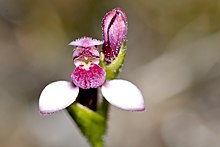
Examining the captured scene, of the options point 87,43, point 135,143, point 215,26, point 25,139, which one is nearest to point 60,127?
point 25,139

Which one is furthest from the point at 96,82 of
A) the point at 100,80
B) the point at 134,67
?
the point at 134,67

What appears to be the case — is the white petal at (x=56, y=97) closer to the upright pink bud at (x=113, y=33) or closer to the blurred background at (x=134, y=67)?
the upright pink bud at (x=113, y=33)

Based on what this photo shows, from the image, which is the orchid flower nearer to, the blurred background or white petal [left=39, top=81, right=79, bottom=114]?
white petal [left=39, top=81, right=79, bottom=114]

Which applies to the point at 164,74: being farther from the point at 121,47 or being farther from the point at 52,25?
the point at 121,47

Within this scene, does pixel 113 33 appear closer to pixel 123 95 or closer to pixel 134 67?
pixel 123 95

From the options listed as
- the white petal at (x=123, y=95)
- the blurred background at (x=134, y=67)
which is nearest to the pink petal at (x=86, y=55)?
the white petal at (x=123, y=95)

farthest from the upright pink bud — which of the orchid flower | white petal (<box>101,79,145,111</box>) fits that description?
white petal (<box>101,79,145,111</box>)

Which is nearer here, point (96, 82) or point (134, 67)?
point (96, 82)
